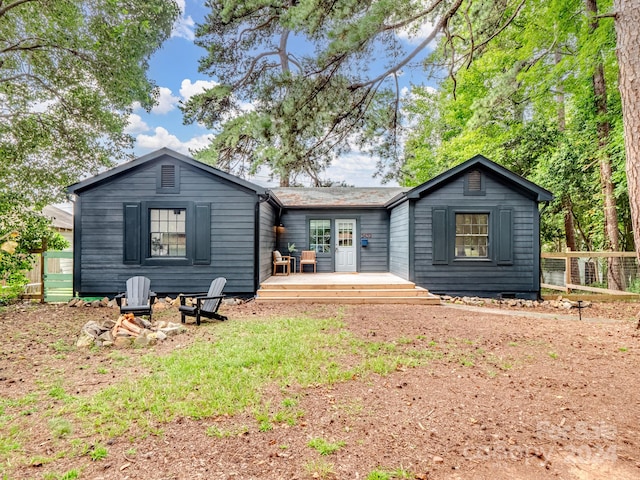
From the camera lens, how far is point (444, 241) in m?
8.77

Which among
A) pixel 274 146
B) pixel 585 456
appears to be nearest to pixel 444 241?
pixel 274 146

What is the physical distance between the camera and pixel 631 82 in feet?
13.4

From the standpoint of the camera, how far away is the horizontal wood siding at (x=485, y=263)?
8.76 meters

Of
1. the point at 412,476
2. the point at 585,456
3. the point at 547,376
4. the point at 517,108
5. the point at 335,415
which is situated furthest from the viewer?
the point at 517,108

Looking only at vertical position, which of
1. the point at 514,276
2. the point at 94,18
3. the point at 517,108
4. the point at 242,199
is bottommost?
the point at 514,276

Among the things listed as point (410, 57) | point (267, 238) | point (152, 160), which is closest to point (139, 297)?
point (152, 160)

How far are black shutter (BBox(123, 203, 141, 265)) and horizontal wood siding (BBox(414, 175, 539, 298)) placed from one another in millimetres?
7290

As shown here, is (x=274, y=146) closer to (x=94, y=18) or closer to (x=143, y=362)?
(x=143, y=362)

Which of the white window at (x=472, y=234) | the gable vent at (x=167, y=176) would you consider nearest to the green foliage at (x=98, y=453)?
the gable vent at (x=167, y=176)

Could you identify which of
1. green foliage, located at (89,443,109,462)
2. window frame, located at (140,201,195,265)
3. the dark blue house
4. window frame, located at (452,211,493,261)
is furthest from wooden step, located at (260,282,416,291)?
green foliage, located at (89,443,109,462)

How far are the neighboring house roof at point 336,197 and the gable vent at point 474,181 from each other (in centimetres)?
212

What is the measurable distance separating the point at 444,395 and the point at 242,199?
6679mm

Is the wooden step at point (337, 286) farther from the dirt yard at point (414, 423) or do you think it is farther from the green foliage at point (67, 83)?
the green foliage at point (67, 83)

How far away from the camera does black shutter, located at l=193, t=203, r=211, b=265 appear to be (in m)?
8.23
